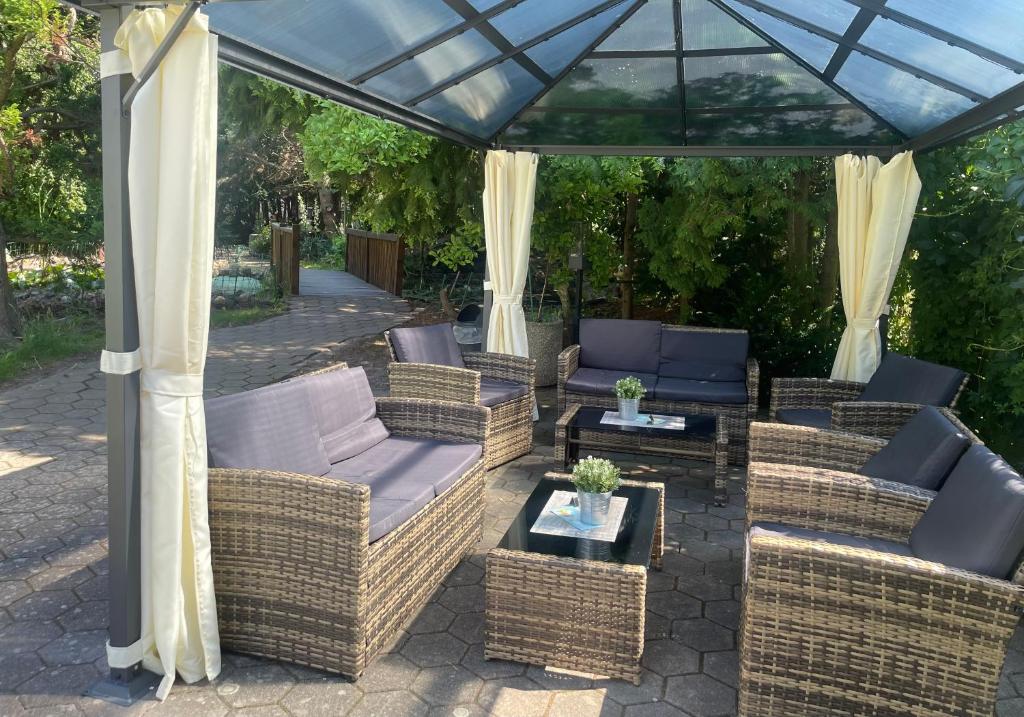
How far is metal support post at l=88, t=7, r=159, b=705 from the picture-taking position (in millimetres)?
2592

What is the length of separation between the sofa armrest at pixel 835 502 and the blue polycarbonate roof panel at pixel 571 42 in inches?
110

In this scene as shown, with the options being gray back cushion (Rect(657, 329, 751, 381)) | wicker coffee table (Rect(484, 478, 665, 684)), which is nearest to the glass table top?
wicker coffee table (Rect(484, 478, 665, 684))

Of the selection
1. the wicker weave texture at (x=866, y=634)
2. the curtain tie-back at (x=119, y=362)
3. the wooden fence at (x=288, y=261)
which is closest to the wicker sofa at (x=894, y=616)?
the wicker weave texture at (x=866, y=634)

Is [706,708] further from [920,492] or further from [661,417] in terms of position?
[661,417]

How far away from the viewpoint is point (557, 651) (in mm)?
2938

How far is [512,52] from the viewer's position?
4848 millimetres

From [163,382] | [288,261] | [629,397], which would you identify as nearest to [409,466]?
[163,382]

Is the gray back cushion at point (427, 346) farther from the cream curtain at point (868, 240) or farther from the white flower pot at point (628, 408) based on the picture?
the cream curtain at point (868, 240)

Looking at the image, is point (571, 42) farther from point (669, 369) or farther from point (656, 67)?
point (669, 369)

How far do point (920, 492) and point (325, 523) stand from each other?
7.56 feet

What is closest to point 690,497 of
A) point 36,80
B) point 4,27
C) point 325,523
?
point 325,523

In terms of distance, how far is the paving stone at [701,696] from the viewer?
2.73m

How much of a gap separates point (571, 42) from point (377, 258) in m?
12.0

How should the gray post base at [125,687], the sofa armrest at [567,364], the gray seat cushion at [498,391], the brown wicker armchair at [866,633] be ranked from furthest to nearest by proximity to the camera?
the sofa armrest at [567,364], the gray seat cushion at [498,391], the gray post base at [125,687], the brown wicker armchair at [866,633]
